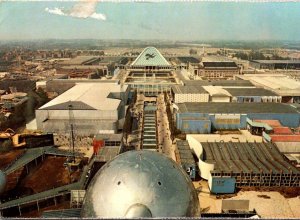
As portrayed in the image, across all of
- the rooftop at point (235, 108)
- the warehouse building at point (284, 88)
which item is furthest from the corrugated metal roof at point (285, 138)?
the warehouse building at point (284, 88)

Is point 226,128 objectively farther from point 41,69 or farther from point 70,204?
point 41,69

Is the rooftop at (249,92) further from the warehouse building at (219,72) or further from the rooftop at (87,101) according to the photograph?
the warehouse building at (219,72)

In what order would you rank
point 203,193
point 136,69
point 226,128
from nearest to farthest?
1. point 203,193
2. point 226,128
3. point 136,69

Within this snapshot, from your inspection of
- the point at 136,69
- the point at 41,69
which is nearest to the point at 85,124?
the point at 136,69

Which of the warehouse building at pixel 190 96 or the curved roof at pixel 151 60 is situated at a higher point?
the curved roof at pixel 151 60

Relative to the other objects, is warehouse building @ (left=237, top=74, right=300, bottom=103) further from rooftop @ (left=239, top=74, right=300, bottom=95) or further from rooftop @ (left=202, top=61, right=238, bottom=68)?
rooftop @ (left=202, top=61, right=238, bottom=68)

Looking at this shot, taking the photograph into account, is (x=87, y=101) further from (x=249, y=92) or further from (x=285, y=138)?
(x=249, y=92)
